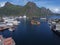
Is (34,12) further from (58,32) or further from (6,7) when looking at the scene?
(58,32)

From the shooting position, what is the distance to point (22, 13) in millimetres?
51500

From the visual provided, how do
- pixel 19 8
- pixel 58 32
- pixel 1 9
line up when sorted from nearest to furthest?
pixel 58 32 → pixel 1 9 → pixel 19 8

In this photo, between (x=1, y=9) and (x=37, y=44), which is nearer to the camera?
(x=37, y=44)

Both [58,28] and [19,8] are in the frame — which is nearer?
[58,28]

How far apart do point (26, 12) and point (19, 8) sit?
15.3ft

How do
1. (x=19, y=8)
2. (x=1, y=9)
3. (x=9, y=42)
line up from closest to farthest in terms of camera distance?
1. (x=9, y=42)
2. (x=1, y=9)
3. (x=19, y=8)

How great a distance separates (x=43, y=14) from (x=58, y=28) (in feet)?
119

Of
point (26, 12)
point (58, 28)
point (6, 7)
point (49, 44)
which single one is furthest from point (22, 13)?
point (49, 44)

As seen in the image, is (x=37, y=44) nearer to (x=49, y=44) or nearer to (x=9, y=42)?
(x=49, y=44)

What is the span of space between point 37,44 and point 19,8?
4430 cm

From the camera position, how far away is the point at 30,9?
52156 millimetres

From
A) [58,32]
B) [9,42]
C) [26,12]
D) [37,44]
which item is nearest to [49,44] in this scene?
[37,44]

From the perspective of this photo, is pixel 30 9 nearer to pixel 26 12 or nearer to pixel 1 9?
pixel 26 12

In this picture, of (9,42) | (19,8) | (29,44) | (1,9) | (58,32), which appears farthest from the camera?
(19,8)
